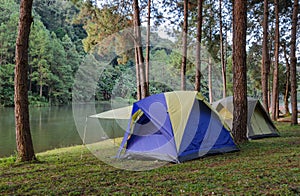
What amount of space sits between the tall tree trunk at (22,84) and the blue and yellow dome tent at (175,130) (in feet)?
5.59

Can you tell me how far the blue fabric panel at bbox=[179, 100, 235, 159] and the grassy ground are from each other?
29 centimetres

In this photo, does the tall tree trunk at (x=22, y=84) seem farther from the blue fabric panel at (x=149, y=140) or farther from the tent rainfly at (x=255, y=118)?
the tent rainfly at (x=255, y=118)

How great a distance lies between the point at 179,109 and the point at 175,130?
1.39 ft

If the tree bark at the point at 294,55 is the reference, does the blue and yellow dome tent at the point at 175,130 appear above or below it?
below

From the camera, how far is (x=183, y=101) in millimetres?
5449

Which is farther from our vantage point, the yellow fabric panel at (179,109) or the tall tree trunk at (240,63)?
the tall tree trunk at (240,63)

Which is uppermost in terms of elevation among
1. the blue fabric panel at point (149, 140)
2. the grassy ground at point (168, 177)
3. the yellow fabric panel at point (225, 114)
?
the yellow fabric panel at point (225, 114)

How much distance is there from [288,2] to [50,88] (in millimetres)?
27253

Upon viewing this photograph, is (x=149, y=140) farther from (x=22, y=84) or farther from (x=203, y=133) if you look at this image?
(x=22, y=84)

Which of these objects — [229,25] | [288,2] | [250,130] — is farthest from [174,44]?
[250,130]

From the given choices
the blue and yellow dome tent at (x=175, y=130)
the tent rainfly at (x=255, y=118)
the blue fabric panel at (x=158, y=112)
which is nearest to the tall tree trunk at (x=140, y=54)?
the tent rainfly at (x=255, y=118)

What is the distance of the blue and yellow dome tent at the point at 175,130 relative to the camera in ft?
16.8

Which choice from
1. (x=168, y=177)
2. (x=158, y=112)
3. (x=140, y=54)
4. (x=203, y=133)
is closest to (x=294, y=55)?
(x=140, y=54)

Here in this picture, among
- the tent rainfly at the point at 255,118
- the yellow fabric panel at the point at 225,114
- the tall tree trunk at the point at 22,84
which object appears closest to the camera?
the tall tree trunk at the point at 22,84
